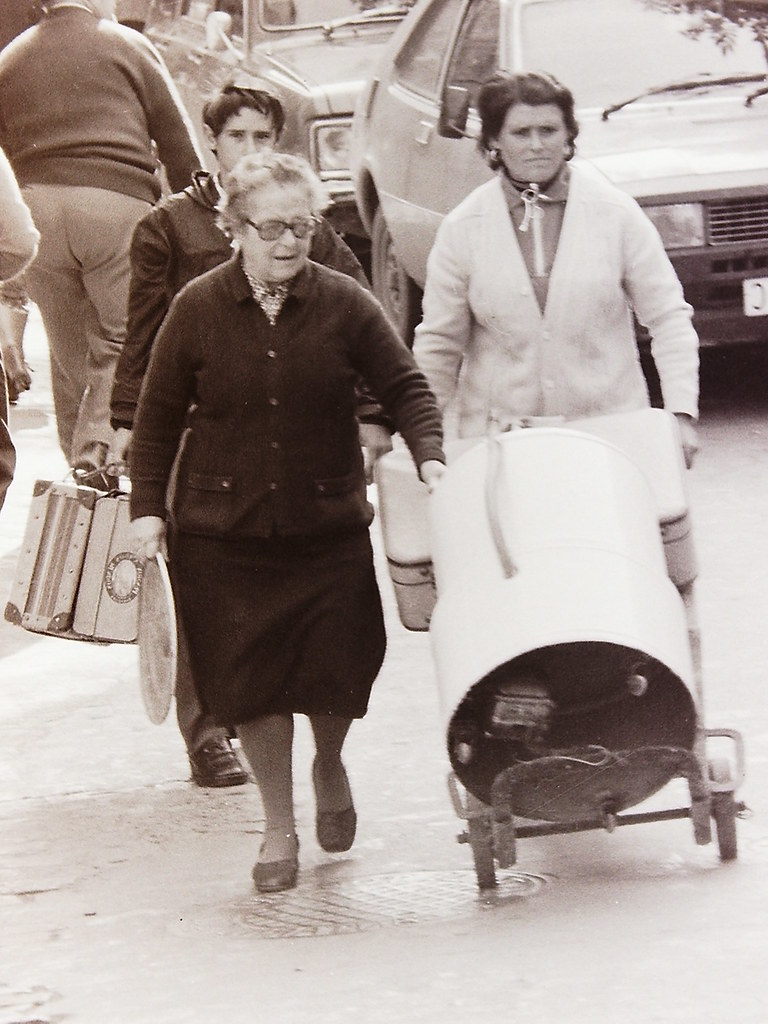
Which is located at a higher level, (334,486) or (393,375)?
(393,375)

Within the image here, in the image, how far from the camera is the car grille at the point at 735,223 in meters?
9.56

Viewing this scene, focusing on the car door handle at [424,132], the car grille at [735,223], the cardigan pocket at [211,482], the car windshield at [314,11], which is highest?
the cardigan pocket at [211,482]

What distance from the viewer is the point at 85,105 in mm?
7906

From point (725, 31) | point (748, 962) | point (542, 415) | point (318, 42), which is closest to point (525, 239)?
point (542, 415)

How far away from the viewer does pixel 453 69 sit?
10.6 m

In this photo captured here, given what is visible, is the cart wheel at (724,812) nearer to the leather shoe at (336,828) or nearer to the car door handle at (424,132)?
the leather shoe at (336,828)

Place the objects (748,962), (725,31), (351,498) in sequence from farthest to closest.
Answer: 1. (725,31)
2. (351,498)
3. (748,962)

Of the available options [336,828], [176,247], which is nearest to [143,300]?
[176,247]

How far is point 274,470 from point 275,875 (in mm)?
878

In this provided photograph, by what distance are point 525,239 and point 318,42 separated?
8.07 meters

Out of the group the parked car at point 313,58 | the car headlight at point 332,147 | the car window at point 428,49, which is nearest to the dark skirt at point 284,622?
the car window at point 428,49

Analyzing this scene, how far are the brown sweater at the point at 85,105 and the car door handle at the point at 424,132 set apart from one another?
266 cm

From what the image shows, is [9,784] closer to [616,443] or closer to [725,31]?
[616,443]

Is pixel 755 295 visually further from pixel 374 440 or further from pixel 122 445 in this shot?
pixel 374 440
